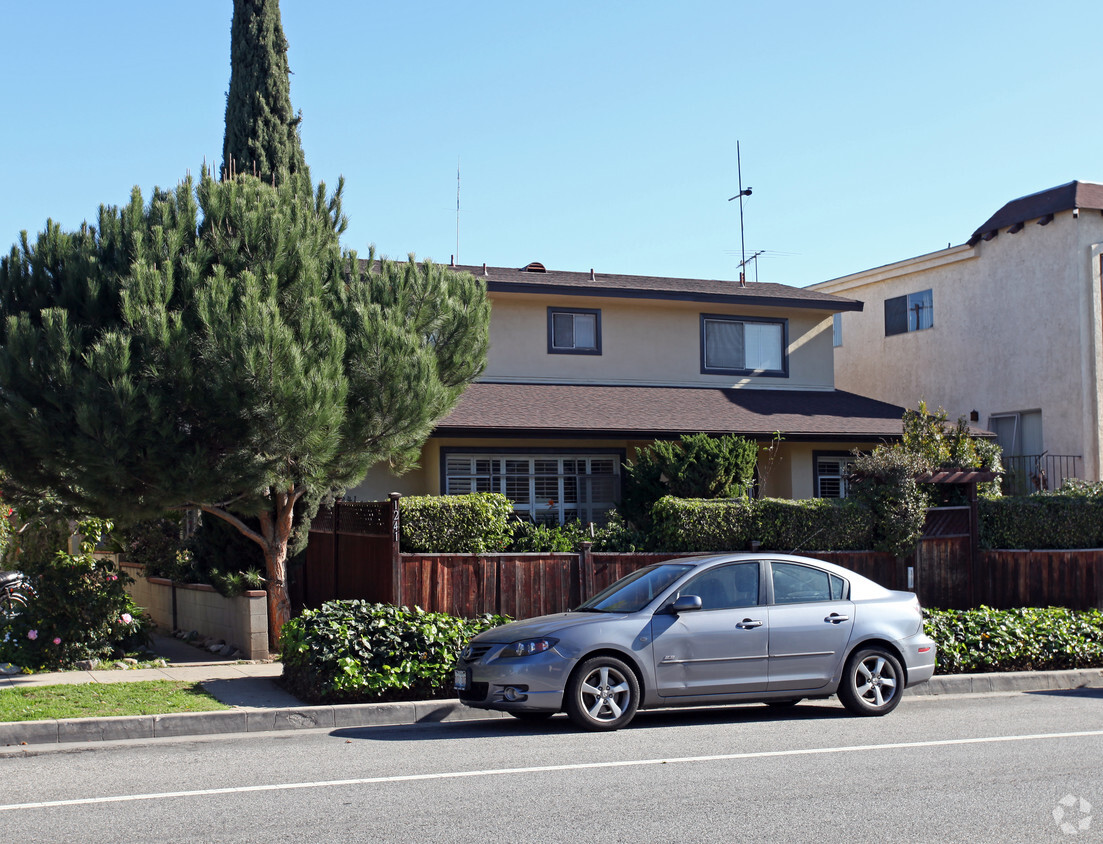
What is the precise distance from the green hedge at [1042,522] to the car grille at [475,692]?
8.97 meters

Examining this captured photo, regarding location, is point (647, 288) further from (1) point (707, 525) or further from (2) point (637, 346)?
(1) point (707, 525)

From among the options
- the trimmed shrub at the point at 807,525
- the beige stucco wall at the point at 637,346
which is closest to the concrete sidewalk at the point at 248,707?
the trimmed shrub at the point at 807,525

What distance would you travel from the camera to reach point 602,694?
9.50 meters

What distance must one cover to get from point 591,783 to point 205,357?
6.54 m

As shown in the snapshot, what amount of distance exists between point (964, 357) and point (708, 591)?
1717 centimetres

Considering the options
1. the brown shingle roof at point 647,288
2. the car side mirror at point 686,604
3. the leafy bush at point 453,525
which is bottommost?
the car side mirror at point 686,604

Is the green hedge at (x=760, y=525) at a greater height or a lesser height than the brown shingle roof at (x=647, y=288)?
lesser

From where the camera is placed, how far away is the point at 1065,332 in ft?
74.6

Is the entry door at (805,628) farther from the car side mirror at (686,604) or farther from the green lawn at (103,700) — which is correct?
the green lawn at (103,700)

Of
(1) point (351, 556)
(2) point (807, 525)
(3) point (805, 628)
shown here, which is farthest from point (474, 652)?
(2) point (807, 525)

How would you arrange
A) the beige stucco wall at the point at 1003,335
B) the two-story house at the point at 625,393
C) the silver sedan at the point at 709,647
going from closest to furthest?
the silver sedan at the point at 709,647
the two-story house at the point at 625,393
the beige stucco wall at the point at 1003,335

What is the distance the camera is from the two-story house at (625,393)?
18.8 metres

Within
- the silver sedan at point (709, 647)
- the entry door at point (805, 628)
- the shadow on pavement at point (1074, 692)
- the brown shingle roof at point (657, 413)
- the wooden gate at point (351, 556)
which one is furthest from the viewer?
the brown shingle roof at point (657, 413)

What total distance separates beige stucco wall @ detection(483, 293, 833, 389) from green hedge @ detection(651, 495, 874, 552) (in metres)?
6.44
